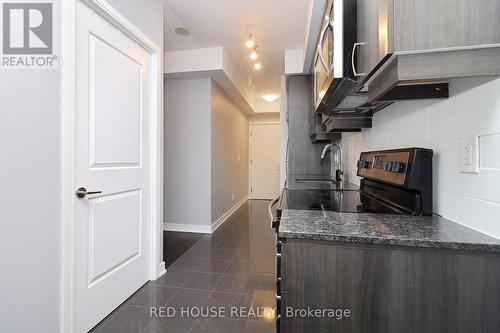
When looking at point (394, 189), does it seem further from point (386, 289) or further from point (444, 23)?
point (444, 23)

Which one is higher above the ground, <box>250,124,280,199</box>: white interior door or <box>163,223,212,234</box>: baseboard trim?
<box>250,124,280,199</box>: white interior door

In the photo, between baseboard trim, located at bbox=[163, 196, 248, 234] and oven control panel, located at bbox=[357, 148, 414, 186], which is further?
baseboard trim, located at bbox=[163, 196, 248, 234]

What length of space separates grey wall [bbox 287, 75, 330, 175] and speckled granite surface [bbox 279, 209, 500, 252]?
7.86ft

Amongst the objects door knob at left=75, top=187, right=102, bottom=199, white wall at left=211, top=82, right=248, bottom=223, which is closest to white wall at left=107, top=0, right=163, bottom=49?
door knob at left=75, top=187, right=102, bottom=199

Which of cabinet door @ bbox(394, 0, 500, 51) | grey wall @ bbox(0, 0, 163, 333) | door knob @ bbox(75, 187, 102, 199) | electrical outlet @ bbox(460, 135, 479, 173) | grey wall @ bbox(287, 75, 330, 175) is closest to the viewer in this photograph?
cabinet door @ bbox(394, 0, 500, 51)

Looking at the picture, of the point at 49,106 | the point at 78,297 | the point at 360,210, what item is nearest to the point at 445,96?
the point at 360,210

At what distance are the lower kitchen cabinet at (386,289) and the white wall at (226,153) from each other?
10.7 feet

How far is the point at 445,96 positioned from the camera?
101cm

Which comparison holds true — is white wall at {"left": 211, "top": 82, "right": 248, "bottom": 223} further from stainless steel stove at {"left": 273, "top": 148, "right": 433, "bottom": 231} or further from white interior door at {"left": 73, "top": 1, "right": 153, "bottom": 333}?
stainless steel stove at {"left": 273, "top": 148, "right": 433, "bottom": 231}

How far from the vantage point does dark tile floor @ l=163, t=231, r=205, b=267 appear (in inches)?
112

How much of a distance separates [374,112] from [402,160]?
32.6 inches

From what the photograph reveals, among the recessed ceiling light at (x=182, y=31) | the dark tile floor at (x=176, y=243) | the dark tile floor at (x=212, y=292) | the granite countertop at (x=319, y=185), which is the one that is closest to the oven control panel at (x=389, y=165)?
the granite countertop at (x=319, y=185)

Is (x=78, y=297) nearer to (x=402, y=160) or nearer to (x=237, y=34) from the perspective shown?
(x=402, y=160)

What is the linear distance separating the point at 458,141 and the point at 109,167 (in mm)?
1987
